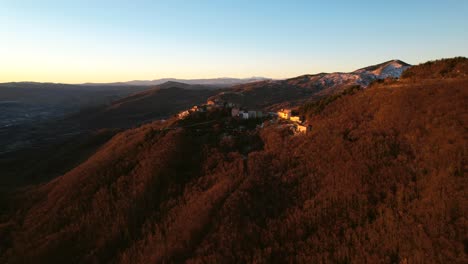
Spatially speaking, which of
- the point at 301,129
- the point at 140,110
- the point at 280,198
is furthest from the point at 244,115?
the point at 140,110

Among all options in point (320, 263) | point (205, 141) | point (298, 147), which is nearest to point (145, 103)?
point (205, 141)

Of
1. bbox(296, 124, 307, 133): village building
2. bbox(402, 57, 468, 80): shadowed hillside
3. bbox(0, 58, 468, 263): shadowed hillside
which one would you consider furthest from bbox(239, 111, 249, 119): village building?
bbox(402, 57, 468, 80): shadowed hillside

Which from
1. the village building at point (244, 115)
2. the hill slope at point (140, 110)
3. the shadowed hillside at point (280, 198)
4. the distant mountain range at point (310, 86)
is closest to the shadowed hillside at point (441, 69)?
the shadowed hillside at point (280, 198)

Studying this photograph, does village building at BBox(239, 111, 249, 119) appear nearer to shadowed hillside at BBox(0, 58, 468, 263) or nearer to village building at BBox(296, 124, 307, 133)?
shadowed hillside at BBox(0, 58, 468, 263)

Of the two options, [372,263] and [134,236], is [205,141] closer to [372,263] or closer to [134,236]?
[134,236]

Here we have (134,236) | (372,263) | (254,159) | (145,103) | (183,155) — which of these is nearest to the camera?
(372,263)

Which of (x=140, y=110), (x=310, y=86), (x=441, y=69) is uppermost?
(x=441, y=69)

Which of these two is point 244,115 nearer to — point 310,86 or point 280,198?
point 280,198

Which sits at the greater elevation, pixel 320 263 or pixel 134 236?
pixel 320 263

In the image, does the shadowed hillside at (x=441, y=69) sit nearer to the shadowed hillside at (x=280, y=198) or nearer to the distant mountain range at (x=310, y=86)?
the shadowed hillside at (x=280, y=198)
